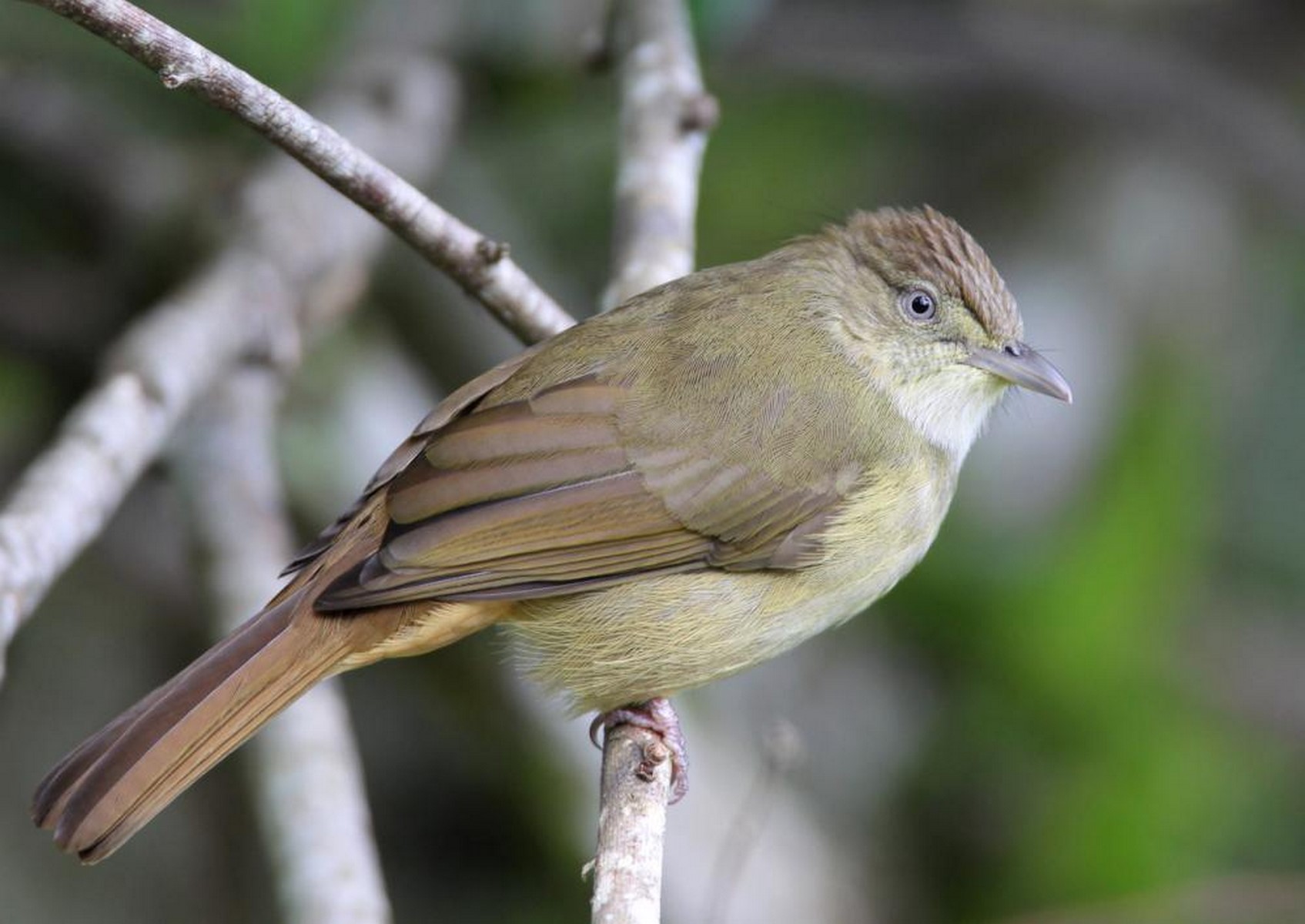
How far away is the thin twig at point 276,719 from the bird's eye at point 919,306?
155 cm

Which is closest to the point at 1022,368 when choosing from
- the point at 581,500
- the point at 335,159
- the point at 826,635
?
the point at 581,500

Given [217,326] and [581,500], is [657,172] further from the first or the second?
[217,326]

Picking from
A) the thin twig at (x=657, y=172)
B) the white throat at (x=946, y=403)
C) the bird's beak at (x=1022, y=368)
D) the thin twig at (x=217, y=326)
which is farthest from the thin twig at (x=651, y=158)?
the thin twig at (x=217, y=326)

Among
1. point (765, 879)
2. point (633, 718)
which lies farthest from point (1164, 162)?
point (633, 718)

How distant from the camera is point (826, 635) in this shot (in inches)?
219

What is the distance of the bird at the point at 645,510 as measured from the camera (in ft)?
10.8

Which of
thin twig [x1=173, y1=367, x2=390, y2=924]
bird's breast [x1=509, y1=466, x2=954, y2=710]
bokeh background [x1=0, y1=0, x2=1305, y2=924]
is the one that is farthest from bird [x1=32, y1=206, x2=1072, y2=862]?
bokeh background [x1=0, y1=0, x2=1305, y2=924]

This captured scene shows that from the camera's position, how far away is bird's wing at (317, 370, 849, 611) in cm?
337

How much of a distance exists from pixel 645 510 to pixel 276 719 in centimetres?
93

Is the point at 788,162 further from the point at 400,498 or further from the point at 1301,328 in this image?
the point at 400,498

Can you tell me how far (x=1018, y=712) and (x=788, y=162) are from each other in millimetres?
2055

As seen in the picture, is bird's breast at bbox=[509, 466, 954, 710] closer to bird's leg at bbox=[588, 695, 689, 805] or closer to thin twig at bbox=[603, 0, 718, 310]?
bird's leg at bbox=[588, 695, 689, 805]

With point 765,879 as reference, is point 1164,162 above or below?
above

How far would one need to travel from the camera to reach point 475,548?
3.33 meters
